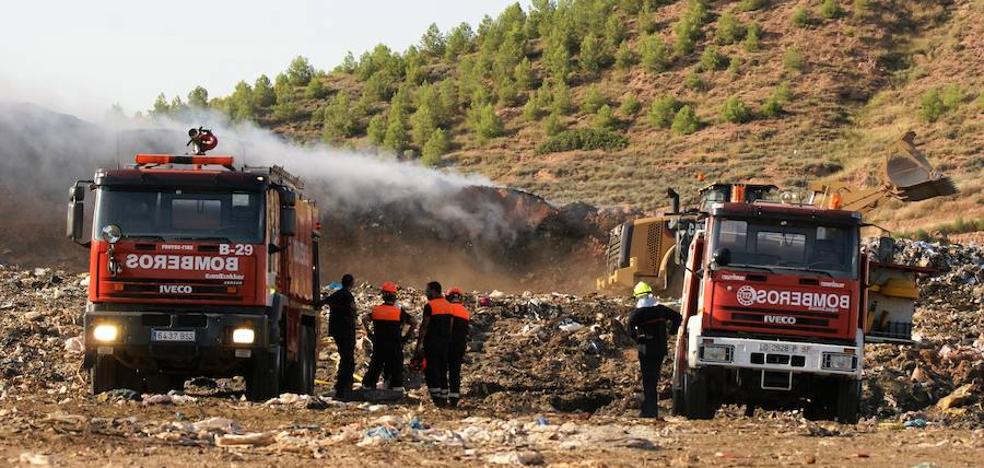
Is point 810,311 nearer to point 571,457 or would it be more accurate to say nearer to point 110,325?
point 571,457

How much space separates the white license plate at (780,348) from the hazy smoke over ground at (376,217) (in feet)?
77.5

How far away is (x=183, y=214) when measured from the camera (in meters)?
18.7

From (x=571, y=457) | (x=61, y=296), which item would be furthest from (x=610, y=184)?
(x=571, y=457)

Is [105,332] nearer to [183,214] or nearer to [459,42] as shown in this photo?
[183,214]

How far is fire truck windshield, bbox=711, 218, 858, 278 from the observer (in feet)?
61.2

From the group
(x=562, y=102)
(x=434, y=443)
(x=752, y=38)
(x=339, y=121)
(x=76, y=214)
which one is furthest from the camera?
(x=339, y=121)

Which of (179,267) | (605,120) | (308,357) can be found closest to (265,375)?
(179,267)

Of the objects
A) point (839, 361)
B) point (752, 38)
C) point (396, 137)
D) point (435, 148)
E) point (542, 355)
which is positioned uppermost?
point (752, 38)

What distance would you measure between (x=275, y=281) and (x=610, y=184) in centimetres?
5272

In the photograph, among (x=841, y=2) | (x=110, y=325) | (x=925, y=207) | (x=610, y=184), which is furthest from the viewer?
(x=841, y=2)

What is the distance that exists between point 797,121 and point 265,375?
63231 millimetres

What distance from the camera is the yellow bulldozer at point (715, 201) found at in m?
28.8

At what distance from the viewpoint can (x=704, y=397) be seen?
18.7 m

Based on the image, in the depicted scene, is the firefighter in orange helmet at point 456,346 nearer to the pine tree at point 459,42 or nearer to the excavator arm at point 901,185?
the excavator arm at point 901,185
